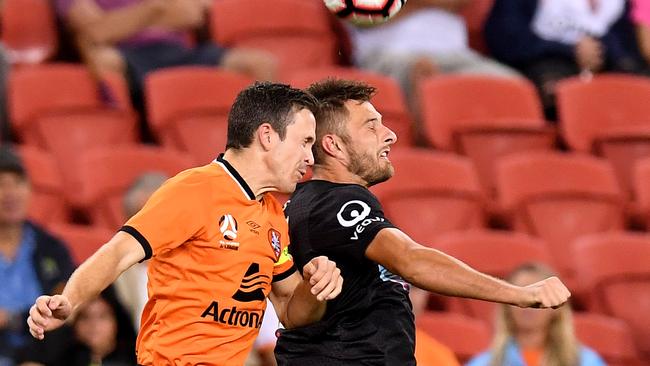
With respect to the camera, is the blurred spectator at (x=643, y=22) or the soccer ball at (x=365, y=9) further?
the blurred spectator at (x=643, y=22)

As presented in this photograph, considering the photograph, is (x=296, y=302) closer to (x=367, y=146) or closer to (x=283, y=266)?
(x=283, y=266)

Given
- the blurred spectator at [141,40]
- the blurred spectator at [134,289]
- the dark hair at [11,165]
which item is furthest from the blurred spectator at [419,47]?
the dark hair at [11,165]

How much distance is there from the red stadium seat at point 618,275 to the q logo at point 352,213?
3.28m

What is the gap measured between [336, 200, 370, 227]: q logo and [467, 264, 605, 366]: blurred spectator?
7.00 feet

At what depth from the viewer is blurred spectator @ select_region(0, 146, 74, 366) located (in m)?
6.19

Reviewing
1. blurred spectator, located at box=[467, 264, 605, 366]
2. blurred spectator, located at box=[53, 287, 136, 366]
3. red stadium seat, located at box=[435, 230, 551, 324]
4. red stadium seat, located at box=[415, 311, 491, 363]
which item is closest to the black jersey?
blurred spectator, located at box=[53, 287, 136, 366]

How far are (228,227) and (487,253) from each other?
3.16 meters

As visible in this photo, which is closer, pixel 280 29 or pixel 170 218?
pixel 170 218

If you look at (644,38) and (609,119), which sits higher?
(644,38)

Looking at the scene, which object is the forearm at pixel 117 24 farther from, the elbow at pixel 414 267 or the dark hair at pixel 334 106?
the elbow at pixel 414 267

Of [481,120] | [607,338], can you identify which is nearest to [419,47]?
[481,120]

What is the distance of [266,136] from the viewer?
4.40 m

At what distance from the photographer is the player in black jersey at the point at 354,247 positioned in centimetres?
436

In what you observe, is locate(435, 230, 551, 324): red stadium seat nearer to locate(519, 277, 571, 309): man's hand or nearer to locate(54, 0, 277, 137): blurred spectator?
locate(54, 0, 277, 137): blurred spectator
